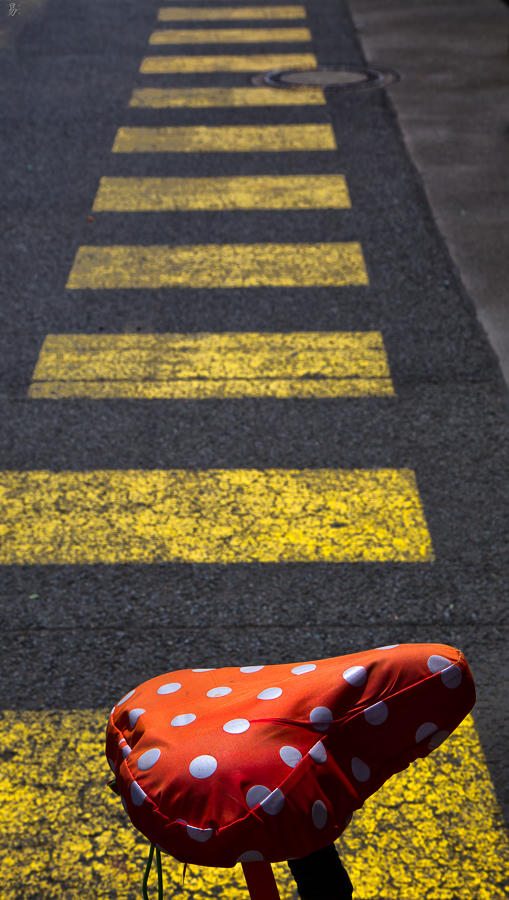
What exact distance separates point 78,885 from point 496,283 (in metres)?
4.79

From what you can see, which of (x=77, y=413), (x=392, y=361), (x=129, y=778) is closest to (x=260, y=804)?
(x=129, y=778)

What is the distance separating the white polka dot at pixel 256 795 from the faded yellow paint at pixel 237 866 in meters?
1.43

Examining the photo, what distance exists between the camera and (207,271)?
21.1ft

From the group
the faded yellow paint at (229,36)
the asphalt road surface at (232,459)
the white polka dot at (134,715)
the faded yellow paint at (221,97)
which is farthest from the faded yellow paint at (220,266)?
the faded yellow paint at (229,36)

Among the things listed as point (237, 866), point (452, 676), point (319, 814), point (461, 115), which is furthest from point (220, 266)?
point (319, 814)

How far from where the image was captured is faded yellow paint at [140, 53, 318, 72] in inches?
429

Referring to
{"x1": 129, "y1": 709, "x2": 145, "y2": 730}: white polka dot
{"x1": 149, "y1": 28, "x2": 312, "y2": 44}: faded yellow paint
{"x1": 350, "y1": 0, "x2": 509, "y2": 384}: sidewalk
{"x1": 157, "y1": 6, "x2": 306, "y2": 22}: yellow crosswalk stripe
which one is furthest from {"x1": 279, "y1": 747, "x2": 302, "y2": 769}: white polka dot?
{"x1": 157, "y1": 6, "x2": 306, "y2": 22}: yellow crosswalk stripe

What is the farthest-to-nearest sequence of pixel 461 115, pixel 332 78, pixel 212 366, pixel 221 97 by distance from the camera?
pixel 332 78 < pixel 221 97 < pixel 461 115 < pixel 212 366

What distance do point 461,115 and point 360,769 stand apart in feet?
29.2

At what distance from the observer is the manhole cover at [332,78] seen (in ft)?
33.3

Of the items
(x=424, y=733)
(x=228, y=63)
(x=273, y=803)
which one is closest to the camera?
(x=273, y=803)

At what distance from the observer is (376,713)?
1.47m

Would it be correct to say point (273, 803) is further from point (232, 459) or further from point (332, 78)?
point (332, 78)

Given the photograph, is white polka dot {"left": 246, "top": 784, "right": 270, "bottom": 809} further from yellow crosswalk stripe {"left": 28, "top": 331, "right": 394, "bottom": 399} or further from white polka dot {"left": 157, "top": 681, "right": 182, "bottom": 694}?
yellow crosswalk stripe {"left": 28, "top": 331, "right": 394, "bottom": 399}
